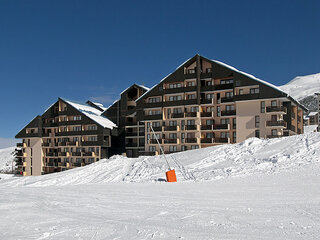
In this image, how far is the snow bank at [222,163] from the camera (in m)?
19.9

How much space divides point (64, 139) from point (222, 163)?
42513 mm

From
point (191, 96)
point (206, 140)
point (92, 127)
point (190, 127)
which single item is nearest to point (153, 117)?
point (190, 127)

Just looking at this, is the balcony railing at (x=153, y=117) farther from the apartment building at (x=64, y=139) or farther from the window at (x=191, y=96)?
the apartment building at (x=64, y=139)

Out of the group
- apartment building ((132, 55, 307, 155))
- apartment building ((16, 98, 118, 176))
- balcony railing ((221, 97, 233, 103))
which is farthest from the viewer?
apartment building ((16, 98, 118, 176))

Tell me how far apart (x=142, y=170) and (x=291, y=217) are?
19611 mm

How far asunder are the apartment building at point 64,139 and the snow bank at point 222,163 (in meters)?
21.5

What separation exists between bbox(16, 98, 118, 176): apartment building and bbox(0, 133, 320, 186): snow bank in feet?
70.6

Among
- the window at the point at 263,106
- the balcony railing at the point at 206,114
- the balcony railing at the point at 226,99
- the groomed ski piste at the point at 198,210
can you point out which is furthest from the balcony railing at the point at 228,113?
the groomed ski piste at the point at 198,210

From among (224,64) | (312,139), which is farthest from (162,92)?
(312,139)

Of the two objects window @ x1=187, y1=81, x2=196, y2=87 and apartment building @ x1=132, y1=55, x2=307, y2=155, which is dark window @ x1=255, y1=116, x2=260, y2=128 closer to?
apartment building @ x1=132, y1=55, x2=307, y2=155

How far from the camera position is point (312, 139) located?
2459 centimetres

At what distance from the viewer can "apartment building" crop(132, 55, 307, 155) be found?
42094mm

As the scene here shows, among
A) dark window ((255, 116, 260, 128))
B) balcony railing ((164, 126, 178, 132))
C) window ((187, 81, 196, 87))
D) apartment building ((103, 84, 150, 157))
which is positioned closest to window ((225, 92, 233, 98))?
dark window ((255, 116, 260, 128))

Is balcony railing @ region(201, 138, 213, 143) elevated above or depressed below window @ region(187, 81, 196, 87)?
below
